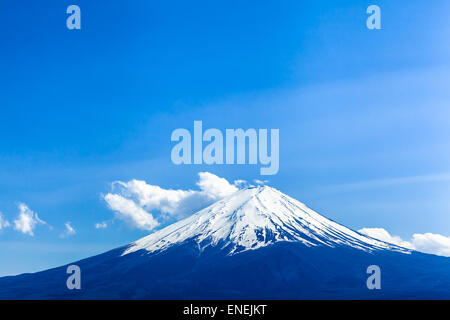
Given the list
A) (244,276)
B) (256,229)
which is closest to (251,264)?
(244,276)

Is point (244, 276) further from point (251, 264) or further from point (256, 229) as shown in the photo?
point (256, 229)

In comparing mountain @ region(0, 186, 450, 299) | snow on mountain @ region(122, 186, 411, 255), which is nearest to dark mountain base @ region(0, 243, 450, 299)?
mountain @ region(0, 186, 450, 299)

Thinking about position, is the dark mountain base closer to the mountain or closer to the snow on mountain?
the mountain

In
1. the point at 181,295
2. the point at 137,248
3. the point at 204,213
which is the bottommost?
the point at 181,295

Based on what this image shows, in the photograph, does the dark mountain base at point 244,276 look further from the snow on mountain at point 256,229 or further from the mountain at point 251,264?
the snow on mountain at point 256,229
